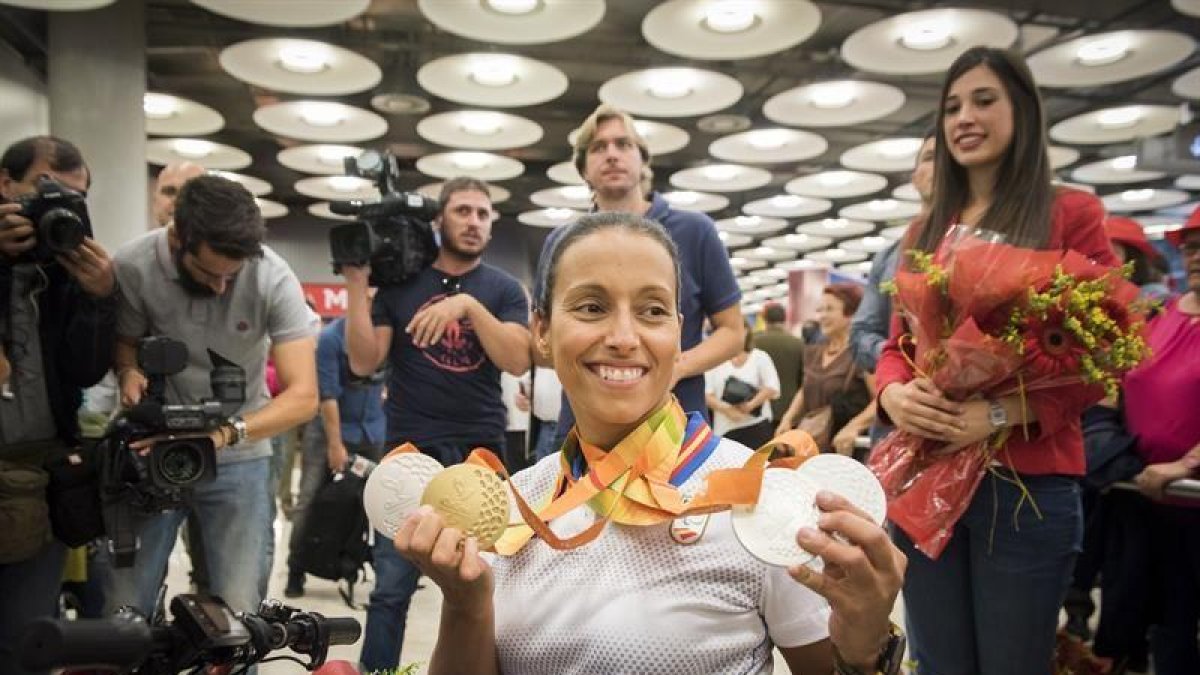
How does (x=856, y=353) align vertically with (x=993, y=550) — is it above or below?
above

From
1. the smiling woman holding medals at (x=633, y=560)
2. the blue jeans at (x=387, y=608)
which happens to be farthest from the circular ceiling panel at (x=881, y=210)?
the smiling woman holding medals at (x=633, y=560)

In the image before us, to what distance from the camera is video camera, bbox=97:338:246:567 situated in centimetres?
204

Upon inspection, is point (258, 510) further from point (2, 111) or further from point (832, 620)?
point (2, 111)

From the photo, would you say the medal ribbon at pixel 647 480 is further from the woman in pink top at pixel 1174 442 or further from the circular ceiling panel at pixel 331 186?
the circular ceiling panel at pixel 331 186

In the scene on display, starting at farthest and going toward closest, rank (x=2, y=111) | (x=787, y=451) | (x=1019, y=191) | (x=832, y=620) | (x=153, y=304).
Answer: (x=2, y=111)
(x=153, y=304)
(x=1019, y=191)
(x=787, y=451)
(x=832, y=620)

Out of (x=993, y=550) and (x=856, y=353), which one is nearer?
(x=993, y=550)

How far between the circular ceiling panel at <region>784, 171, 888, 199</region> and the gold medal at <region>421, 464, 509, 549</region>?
34.6ft

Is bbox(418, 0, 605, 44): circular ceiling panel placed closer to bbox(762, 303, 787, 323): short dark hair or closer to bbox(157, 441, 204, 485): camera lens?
bbox(762, 303, 787, 323): short dark hair

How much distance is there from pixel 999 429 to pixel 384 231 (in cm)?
186

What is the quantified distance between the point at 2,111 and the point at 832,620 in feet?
25.0

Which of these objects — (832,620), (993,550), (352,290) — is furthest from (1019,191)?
(352,290)

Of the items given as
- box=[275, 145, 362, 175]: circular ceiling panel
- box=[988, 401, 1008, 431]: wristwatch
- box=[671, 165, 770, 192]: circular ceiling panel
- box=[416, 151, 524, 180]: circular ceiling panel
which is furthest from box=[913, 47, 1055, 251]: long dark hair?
box=[671, 165, 770, 192]: circular ceiling panel

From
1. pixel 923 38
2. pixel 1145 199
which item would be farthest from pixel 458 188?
pixel 1145 199

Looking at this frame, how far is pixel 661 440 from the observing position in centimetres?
109
